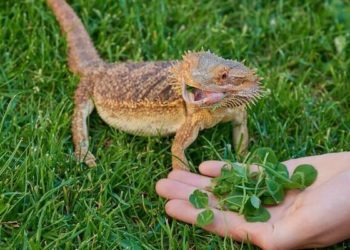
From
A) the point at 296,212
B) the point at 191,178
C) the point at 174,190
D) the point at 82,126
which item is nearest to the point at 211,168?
the point at 191,178

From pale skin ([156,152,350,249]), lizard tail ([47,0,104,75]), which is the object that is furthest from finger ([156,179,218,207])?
lizard tail ([47,0,104,75])

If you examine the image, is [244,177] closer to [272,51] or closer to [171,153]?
[171,153]

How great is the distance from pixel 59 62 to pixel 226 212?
166 cm

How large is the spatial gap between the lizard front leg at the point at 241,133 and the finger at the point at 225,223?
61 centimetres

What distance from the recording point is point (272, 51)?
5.26 meters

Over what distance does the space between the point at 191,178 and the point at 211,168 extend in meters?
0.12

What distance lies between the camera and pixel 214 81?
3885mm

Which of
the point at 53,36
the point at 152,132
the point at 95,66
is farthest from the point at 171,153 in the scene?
the point at 53,36

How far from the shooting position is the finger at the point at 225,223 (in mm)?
3693

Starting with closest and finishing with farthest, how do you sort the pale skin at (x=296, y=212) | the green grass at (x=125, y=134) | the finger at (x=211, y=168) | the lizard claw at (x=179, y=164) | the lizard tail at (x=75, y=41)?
1. the pale skin at (x=296, y=212)
2. the green grass at (x=125, y=134)
3. the finger at (x=211, y=168)
4. the lizard claw at (x=179, y=164)
5. the lizard tail at (x=75, y=41)

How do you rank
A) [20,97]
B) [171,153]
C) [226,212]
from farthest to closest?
[20,97] → [171,153] → [226,212]

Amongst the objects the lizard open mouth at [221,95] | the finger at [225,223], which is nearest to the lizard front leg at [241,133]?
the lizard open mouth at [221,95]

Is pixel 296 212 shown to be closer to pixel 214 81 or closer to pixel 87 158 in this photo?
pixel 214 81

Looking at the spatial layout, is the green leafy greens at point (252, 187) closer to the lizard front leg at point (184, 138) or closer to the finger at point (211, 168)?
the finger at point (211, 168)
